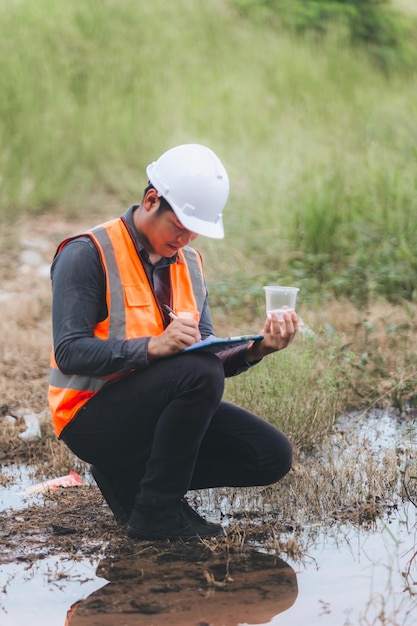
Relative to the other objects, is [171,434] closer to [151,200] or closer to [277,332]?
[277,332]

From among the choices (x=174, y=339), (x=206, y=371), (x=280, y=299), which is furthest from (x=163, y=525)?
(x=280, y=299)

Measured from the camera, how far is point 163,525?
362cm

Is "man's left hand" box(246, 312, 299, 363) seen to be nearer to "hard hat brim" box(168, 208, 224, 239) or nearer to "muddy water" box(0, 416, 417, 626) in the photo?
"hard hat brim" box(168, 208, 224, 239)

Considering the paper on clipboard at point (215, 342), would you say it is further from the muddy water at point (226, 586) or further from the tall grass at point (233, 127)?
the tall grass at point (233, 127)

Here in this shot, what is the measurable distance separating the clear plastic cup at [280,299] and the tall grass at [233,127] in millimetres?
2915

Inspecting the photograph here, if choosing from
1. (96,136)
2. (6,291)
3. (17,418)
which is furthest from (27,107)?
(17,418)

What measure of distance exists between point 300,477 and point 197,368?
3.24ft

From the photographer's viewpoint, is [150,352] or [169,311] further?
[169,311]

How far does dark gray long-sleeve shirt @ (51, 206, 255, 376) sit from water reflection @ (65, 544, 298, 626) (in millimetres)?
685

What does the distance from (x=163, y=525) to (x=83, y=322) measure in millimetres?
807

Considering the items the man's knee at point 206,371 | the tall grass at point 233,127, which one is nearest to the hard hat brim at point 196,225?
the man's knee at point 206,371

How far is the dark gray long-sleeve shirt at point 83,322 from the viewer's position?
11.1 ft

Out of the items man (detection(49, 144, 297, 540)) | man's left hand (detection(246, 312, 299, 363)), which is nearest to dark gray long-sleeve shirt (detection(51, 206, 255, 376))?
man (detection(49, 144, 297, 540))

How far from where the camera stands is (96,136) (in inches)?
427
